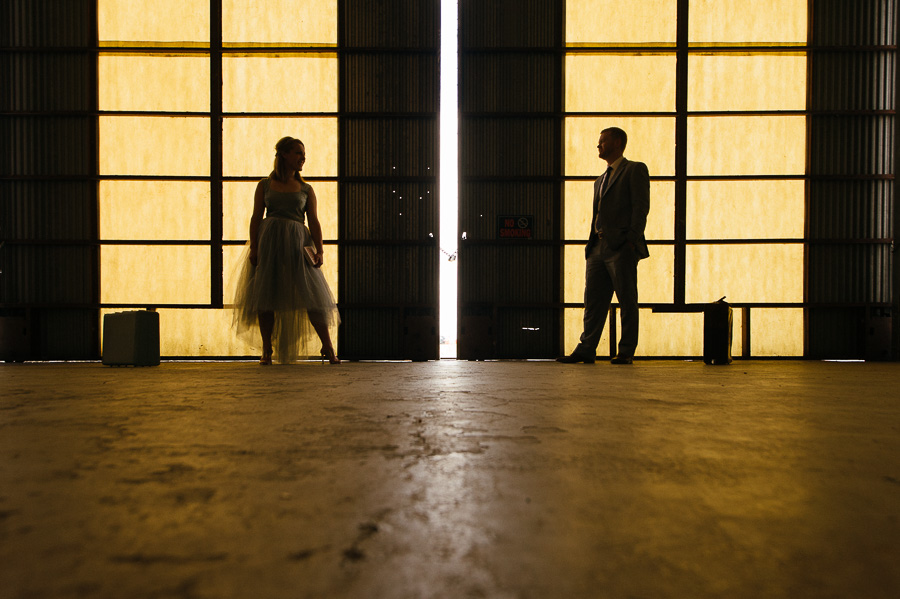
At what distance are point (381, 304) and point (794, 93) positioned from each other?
4.54 metres

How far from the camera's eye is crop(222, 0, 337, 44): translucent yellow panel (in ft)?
20.1

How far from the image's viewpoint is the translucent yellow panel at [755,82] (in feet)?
20.0

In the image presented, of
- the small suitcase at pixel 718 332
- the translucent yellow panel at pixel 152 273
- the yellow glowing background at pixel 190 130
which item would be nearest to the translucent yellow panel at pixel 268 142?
the yellow glowing background at pixel 190 130

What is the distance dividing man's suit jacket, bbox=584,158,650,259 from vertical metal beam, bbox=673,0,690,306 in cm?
224

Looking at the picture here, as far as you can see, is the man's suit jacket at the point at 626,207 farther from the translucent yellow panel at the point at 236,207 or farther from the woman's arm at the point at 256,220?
the translucent yellow panel at the point at 236,207

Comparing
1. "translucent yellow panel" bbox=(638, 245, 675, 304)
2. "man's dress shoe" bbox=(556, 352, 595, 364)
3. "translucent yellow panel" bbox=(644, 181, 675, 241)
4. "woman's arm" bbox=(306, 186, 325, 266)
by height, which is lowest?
"man's dress shoe" bbox=(556, 352, 595, 364)

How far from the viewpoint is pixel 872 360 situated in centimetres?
603

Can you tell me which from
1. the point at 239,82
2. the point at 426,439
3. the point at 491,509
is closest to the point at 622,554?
the point at 491,509

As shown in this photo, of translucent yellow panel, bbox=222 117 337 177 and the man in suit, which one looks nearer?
the man in suit

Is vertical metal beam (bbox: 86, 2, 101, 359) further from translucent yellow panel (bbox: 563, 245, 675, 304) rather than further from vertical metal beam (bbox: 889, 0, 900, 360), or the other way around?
vertical metal beam (bbox: 889, 0, 900, 360)

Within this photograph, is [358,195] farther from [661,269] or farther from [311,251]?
[661,269]

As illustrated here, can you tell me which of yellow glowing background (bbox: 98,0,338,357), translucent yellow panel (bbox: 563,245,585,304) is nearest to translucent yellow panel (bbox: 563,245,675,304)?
translucent yellow panel (bbox: 563,245,585,304)

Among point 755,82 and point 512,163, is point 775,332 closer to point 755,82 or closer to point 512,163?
point 755,82

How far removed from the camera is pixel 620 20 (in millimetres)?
6145
